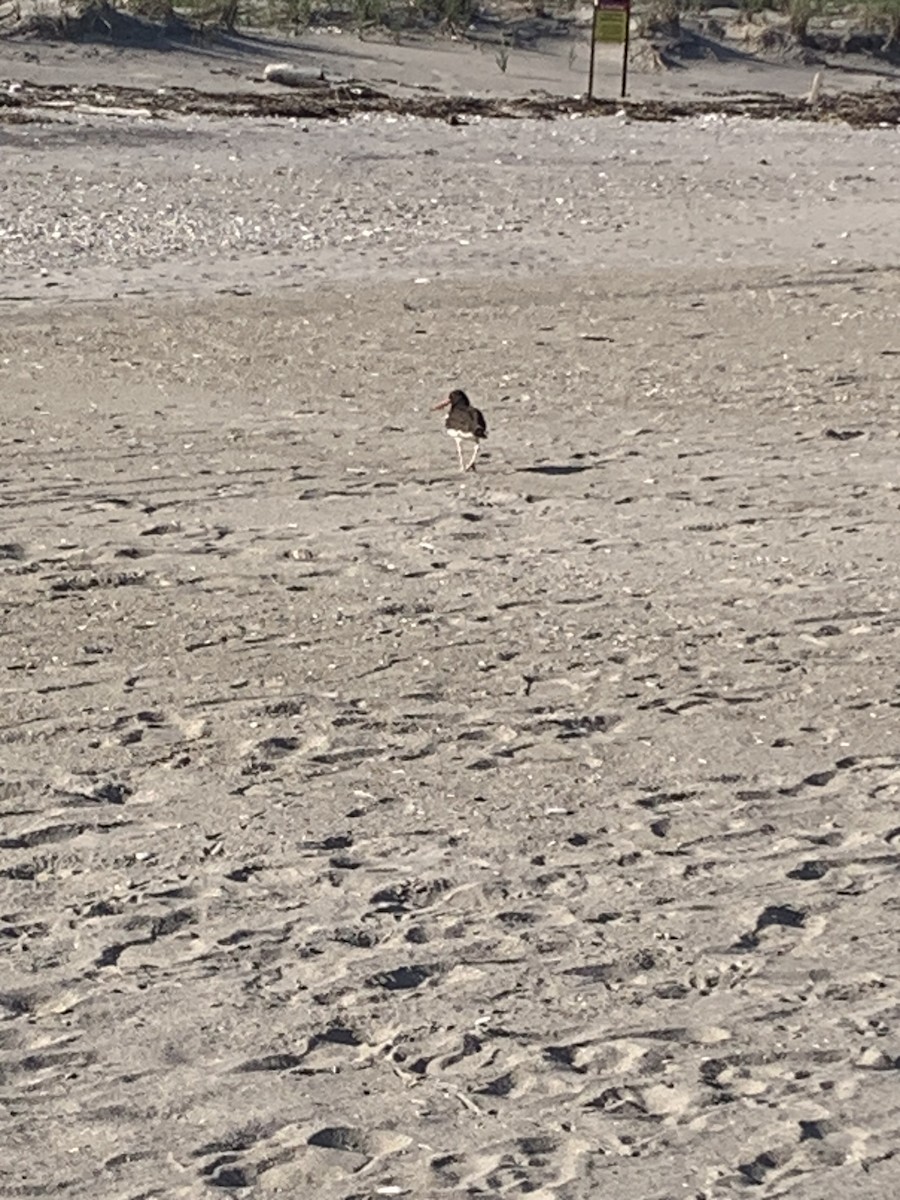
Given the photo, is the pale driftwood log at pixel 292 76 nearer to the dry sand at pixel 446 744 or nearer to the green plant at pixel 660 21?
the green plant at pixel 660 21

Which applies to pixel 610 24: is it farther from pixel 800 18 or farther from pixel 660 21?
pixel 800 18

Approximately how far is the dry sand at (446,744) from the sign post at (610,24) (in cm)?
1023

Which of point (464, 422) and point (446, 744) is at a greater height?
point (464, 422)

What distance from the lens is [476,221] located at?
51.7ft

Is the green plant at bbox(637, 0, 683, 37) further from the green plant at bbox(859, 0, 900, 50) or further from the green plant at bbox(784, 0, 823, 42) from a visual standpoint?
the green plant at bbox(859, 0, 900, 50)

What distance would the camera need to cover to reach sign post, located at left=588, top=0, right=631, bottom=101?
2300cm

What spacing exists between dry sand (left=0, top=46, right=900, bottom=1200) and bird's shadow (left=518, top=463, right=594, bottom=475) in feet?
0.20

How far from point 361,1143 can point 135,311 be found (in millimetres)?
8959

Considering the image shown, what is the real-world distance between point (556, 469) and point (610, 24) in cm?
1502

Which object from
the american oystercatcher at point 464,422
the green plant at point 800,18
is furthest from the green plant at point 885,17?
the american oystercatcher at point 464,422

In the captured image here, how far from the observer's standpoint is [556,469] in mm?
9266

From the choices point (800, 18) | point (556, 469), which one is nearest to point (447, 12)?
point (800, 18)

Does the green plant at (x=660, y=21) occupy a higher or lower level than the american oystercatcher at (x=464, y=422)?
higher

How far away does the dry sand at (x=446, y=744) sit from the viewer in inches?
164
